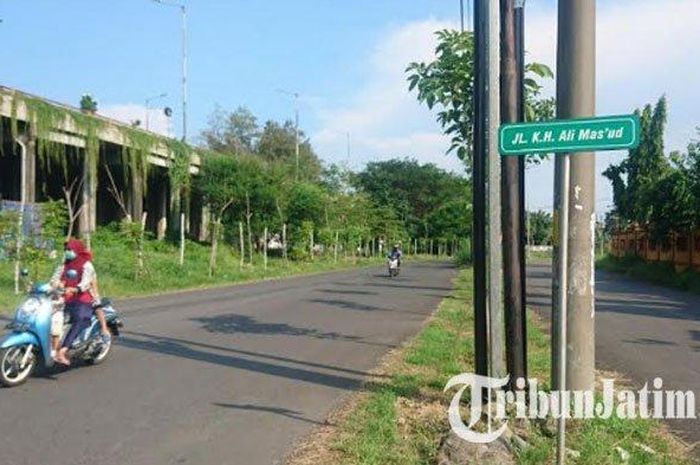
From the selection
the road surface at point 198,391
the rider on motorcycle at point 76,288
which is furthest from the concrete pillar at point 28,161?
the rider on motorcycle at point 76,288

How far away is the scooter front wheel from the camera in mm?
7922

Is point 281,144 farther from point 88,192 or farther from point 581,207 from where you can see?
point 581,207

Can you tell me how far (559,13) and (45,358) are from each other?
6.49 meters

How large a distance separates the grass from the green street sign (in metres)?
A: 13.9

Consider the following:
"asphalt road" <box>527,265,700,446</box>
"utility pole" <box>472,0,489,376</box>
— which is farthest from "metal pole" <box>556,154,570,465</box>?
"asphalt road" <box>527,265,700,446</box>

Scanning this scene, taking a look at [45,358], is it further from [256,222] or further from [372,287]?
[256,222]

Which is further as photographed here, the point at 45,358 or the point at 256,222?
the point at 256,222

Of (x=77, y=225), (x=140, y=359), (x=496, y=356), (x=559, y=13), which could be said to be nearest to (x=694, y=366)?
(x=496, y=356)

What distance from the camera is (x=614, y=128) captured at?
15.7 feet

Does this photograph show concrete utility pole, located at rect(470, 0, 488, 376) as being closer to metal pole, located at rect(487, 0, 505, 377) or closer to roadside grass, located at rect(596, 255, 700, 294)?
metal pole, located at rect(487, 0, 505, 377)

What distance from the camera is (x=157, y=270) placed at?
28266 millimetres

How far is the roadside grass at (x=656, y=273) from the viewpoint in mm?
27109

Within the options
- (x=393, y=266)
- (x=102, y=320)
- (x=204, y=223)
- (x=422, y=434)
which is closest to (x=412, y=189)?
(x=204, y=223)

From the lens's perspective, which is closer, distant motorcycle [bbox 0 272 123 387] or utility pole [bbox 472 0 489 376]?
utility pole [bbox 472 0 489 376]
